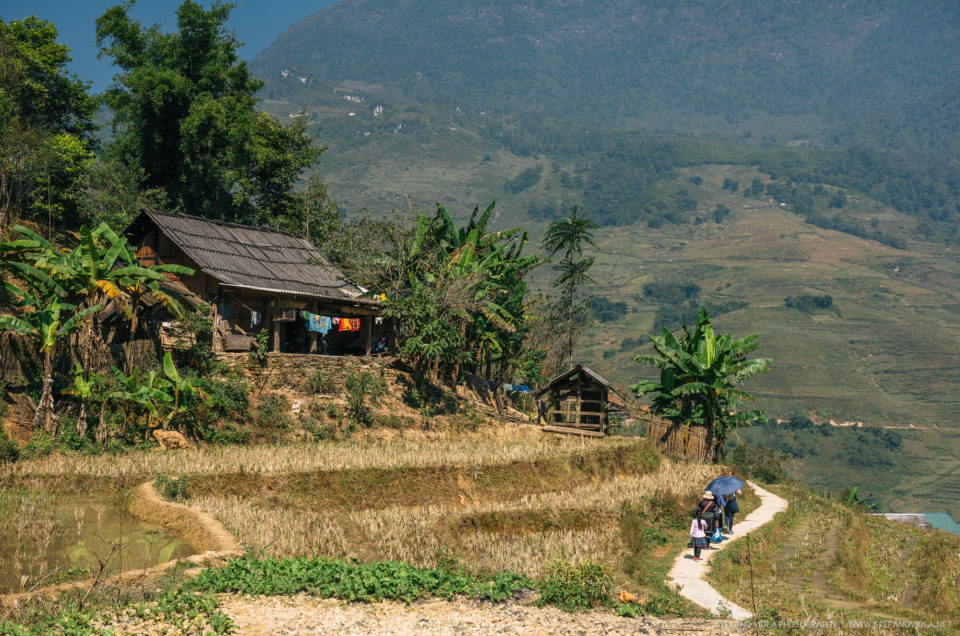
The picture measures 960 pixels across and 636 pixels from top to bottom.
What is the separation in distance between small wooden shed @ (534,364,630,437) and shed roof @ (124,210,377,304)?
760 cm

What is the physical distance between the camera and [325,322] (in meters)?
28.0

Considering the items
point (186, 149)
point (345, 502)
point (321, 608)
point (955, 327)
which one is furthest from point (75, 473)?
point (955, 327)

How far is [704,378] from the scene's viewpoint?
30.4 metres

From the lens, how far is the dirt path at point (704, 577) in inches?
488

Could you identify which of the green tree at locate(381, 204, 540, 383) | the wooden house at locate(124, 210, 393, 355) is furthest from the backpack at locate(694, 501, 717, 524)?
the wooden house at locate(124, 210, 393, 355)

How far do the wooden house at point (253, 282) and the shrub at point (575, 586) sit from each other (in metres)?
15.2

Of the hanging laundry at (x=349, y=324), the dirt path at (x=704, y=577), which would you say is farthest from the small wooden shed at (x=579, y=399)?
the dirt path at (x=704, y=577)

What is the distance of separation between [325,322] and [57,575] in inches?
653

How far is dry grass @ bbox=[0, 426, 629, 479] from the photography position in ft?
58.1

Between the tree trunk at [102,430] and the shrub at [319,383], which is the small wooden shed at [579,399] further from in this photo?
the tree trunk at [102,430]

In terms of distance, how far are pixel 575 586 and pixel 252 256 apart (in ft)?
64.2

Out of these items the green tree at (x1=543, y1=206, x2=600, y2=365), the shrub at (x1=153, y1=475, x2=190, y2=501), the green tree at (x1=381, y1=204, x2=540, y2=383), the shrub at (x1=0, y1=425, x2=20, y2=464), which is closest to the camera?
the shrub at (x1=153, y1=475, x2=190, y2=501)

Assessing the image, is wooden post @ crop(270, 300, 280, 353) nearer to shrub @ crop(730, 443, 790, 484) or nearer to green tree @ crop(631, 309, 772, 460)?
green tree @ crop(631, 309, 772, 460)

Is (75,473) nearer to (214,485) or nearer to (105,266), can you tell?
(214,485)
